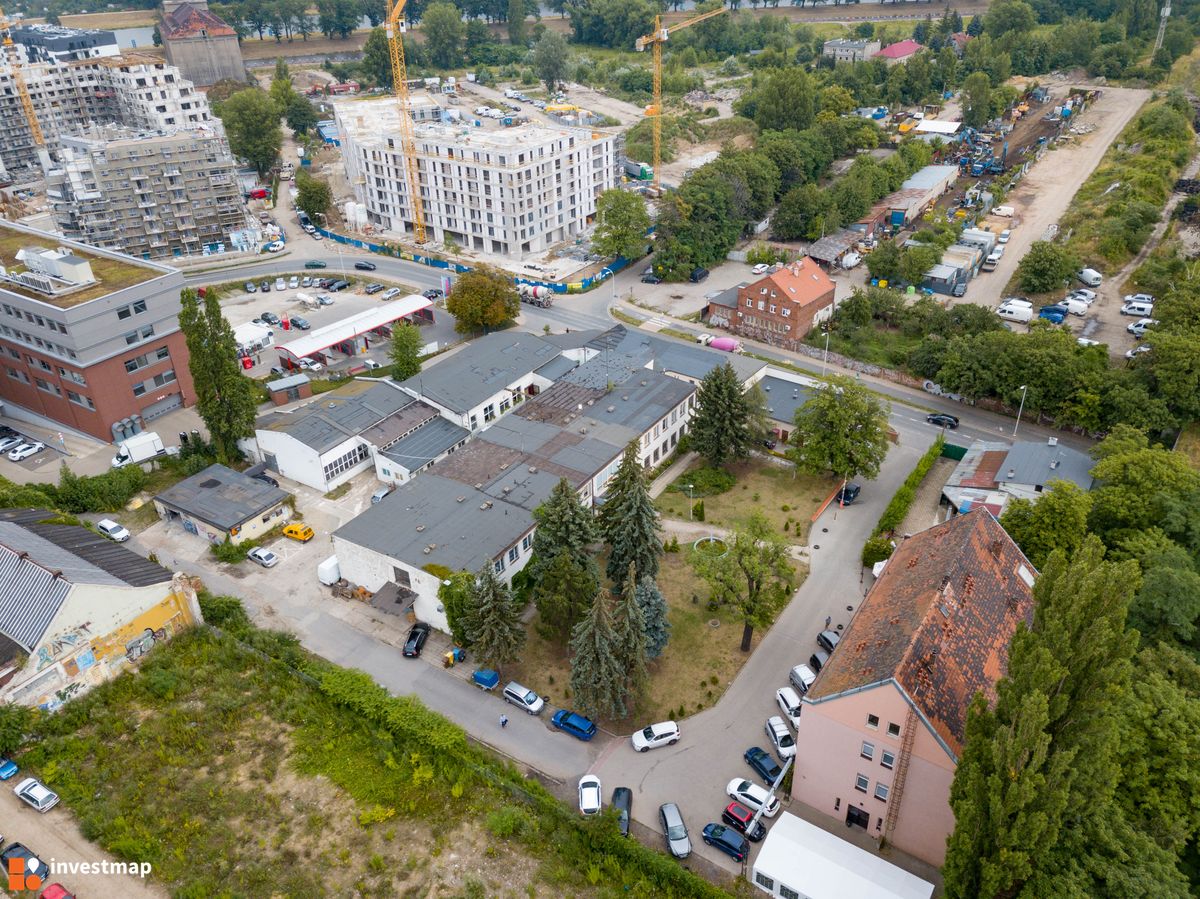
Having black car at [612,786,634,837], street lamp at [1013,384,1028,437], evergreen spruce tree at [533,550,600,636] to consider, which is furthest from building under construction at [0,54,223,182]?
black car at [612,786,634,837]

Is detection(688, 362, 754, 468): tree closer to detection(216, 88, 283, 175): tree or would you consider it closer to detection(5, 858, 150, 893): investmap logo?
detection(5, 858, 150, 893): investmap logo

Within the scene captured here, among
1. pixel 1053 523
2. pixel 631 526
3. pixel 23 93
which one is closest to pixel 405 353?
pixel 631 526

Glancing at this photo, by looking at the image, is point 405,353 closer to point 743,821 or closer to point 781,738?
point 781,738

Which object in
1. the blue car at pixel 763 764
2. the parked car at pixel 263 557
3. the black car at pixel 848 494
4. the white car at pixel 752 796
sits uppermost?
the white car at pixel 752 796

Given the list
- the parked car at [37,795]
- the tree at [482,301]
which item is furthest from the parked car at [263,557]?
the tree at [482,301]

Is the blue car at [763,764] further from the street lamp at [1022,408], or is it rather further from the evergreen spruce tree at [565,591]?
the street lamp at [1022,408]
